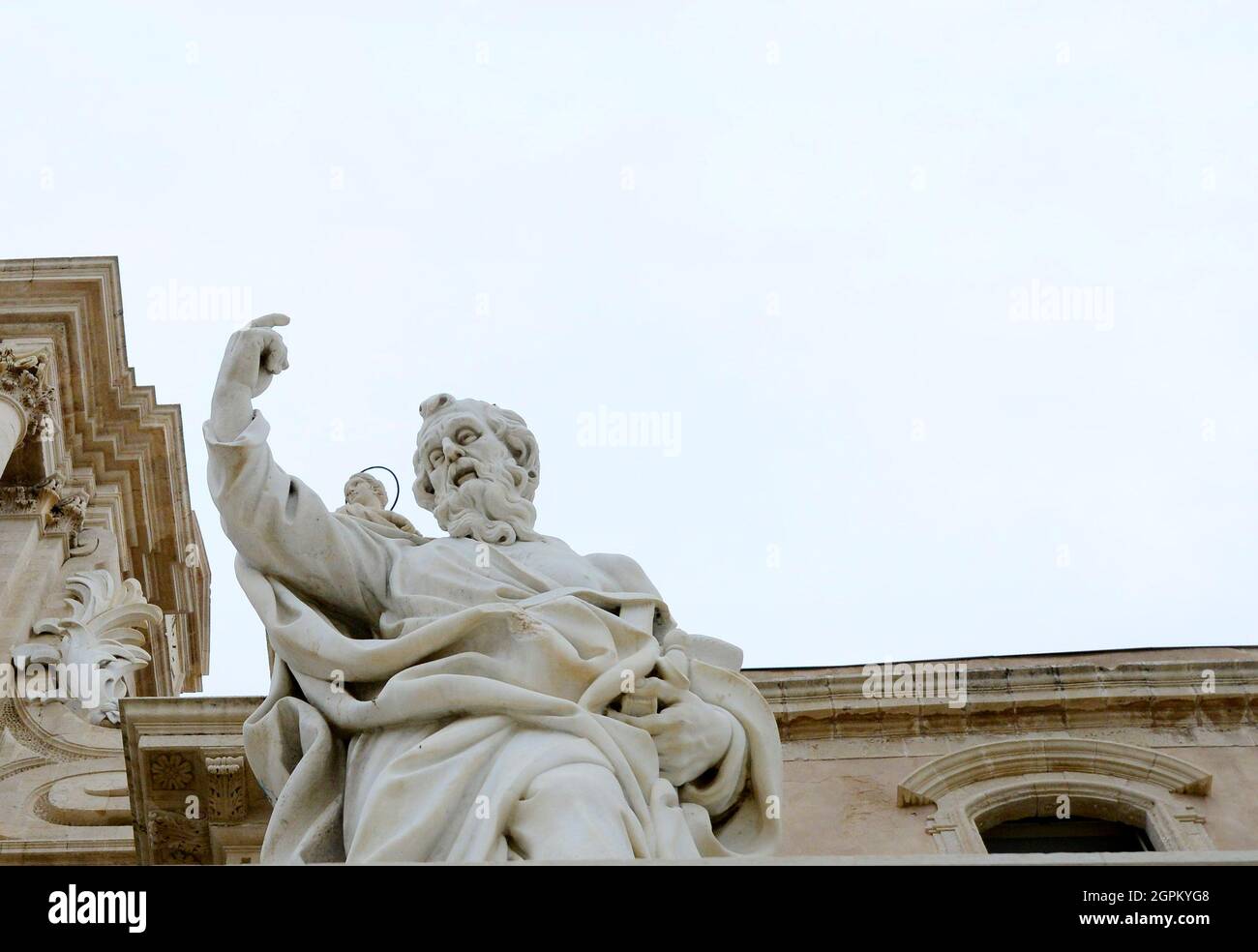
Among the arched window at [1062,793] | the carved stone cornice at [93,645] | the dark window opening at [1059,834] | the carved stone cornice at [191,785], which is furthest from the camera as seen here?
the dark window opening at [1059,834]

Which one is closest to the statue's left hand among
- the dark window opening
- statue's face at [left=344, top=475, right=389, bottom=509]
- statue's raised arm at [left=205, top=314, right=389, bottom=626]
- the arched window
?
statue's raised arm at [left=205, top=314, right=389, bottom=626]

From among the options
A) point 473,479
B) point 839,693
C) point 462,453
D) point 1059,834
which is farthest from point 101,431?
point 473,479

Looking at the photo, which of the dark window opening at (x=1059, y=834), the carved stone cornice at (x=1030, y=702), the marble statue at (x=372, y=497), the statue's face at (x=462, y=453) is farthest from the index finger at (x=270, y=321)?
the dark window opening at (x=1059, y=834)

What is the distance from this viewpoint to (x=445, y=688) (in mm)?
5691

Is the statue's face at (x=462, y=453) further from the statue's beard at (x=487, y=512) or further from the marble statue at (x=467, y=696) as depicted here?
the marble statue at (x=467, y=696)

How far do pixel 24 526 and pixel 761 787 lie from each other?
11.5m

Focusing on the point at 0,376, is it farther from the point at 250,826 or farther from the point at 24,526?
the point at 250,826

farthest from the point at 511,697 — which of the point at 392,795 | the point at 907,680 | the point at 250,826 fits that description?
the point at 907,680

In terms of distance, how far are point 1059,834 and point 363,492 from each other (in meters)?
8.12

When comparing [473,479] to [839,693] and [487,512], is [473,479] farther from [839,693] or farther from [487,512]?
[839,693]

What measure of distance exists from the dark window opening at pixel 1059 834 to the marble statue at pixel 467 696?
9.83 metres

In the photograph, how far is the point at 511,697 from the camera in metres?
5.65

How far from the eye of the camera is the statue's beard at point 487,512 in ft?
23.3
